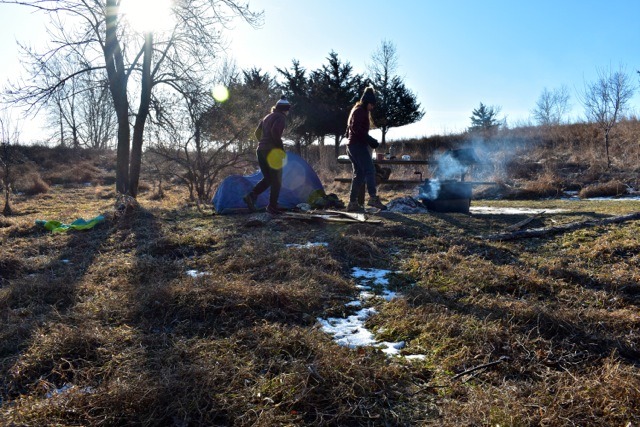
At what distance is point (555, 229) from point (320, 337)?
362cm

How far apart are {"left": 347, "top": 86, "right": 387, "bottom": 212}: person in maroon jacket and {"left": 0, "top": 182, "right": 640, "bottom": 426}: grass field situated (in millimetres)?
2138

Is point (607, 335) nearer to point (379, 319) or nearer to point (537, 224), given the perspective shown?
point (379, 319)

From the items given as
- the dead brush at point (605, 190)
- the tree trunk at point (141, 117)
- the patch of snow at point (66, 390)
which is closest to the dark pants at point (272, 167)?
the patch of snow at point (66, 390)

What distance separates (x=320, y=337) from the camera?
88.7 inches

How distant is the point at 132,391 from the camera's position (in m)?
1.68

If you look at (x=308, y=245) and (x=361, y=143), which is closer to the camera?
(x=308, y=245)

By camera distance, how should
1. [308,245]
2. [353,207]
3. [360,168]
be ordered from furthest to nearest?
[360,168]
[353,207]
[308,245]

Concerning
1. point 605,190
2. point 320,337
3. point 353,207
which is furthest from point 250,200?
point 605,190

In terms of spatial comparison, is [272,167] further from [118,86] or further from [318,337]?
[118,86]

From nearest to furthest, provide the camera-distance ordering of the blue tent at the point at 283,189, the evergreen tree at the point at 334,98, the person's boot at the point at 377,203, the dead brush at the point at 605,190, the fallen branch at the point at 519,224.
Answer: the fallen branch at the point at 519,224 < the person's boot at the point at 377,203 < the blue tent at the point at 283,189 < the dead brush at the point at 605,190 < the evergreen tree at the point at 334,98

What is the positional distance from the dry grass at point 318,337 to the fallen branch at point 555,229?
0.29m

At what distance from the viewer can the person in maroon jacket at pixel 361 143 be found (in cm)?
625

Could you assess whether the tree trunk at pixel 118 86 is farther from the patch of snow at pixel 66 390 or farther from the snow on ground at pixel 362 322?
the patch of snow at pixel 66 390

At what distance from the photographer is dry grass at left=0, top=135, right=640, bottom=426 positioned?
64.5 inches
